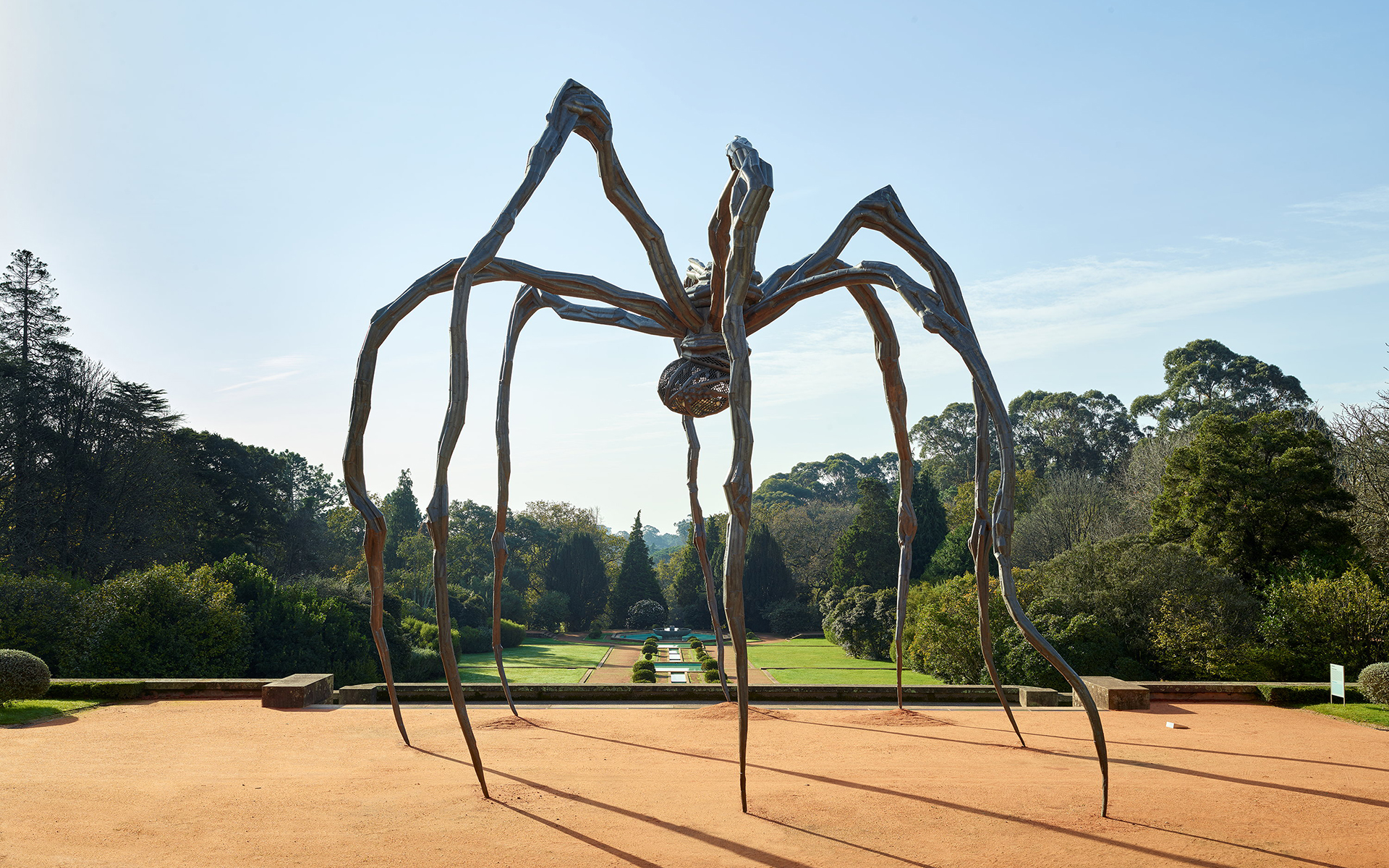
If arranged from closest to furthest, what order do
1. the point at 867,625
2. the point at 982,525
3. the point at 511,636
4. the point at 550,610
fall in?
the point at 982,525
the point at 867,625
the point at 511,636
the point at 550,610

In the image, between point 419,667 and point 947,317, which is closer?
point 947,317

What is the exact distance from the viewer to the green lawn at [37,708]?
11.1 metres

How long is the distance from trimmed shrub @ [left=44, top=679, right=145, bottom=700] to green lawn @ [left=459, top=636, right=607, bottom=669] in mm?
16428

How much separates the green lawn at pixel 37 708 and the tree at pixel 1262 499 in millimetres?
23081

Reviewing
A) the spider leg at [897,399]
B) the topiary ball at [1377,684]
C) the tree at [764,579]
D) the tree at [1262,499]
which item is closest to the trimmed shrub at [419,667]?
the spider leg at [897,399]

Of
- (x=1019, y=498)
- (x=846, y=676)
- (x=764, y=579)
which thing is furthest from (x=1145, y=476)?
(x=764, y=579)

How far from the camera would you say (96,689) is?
12.8m

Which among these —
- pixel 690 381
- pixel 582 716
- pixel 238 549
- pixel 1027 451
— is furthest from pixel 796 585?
pixel 690 381

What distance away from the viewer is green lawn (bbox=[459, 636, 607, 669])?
102 feet

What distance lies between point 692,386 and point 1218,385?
57942 millimetres

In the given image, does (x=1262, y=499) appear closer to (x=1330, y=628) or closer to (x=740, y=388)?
(x=1330, y=628)

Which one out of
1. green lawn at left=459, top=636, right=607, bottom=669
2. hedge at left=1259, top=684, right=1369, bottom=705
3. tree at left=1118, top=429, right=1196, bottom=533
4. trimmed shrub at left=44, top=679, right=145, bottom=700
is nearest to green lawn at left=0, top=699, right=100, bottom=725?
trimmed shrub at left=44, top=679, right=145, bottom=700

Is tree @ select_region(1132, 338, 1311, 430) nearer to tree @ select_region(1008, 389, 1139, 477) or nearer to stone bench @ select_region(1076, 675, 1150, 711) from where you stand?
tree @ select_region(1008, 389, 1139, 477)

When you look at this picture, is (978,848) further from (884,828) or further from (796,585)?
(796,585)
